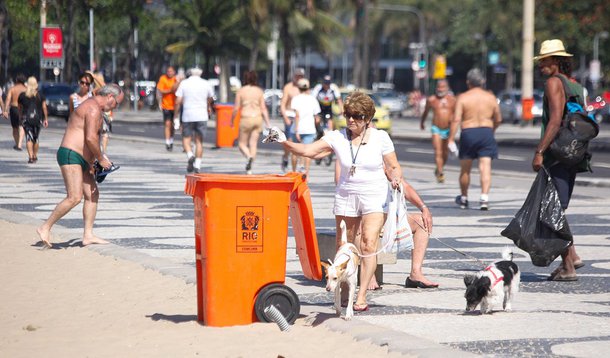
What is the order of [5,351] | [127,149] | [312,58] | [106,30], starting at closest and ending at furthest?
1. [5,351]
2. [127,149]
3. [106,30]
4. [312,58]

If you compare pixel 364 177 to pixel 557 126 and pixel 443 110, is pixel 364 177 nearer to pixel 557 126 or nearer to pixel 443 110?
pixel 557 126

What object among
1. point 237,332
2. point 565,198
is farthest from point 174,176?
point 237,332

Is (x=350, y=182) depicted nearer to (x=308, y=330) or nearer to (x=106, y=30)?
(x=308, y=330)

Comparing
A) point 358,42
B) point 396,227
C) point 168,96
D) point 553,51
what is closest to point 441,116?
point 168,96

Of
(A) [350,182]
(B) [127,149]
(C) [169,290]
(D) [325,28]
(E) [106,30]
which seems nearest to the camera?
(A) [350,182]

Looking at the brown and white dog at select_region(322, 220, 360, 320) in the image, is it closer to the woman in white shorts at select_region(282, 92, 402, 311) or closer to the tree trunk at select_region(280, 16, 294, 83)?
the woman in white shorts at select_region(282, 92, 402, 311)

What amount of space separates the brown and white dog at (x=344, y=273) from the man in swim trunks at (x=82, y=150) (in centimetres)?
421

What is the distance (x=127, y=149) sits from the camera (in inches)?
1223

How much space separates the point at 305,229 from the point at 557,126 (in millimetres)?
2718

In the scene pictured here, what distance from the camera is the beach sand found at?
789 centimetres

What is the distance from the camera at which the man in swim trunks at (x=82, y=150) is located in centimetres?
1227

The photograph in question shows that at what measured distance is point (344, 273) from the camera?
855cm

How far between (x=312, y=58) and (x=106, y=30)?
167 ft

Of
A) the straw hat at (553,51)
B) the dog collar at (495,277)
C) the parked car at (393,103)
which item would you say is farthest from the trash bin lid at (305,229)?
the parked car at (393,103)
